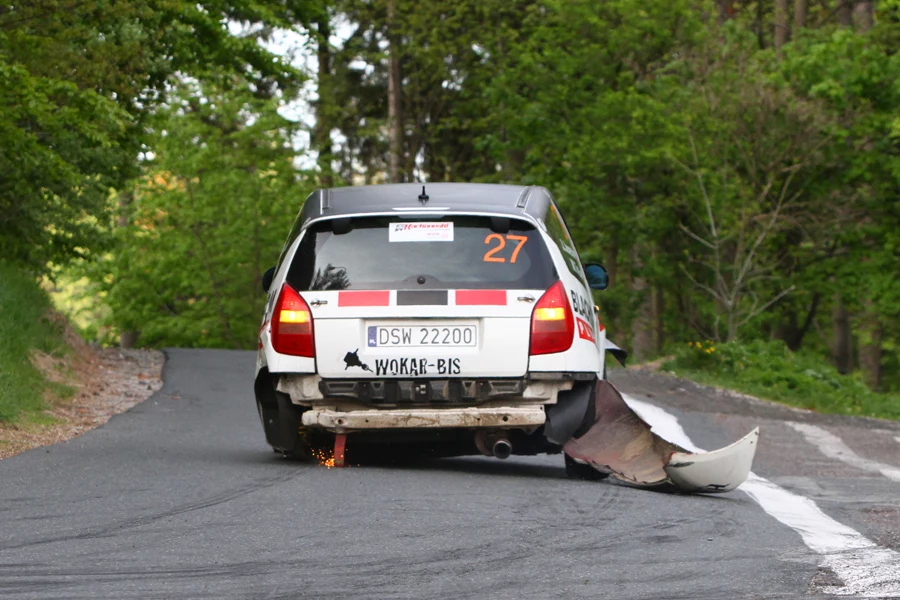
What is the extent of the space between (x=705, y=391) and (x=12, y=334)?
907 centimetres

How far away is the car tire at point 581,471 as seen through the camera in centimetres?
878

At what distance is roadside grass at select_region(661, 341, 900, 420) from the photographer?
63.0 ft

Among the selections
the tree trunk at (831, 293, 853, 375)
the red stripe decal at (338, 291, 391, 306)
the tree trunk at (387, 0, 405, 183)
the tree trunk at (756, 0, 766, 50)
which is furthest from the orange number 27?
the tree trunk at (756, 0, 766, 50)

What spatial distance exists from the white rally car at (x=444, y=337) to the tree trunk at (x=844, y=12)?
28.5m

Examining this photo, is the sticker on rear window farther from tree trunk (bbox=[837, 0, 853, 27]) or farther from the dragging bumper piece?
tree trunk (bbox=[837, 0, 853, 27])

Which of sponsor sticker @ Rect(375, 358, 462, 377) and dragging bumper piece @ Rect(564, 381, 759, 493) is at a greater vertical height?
sponsor sticker @ Rect(375, 358, 462, 377)

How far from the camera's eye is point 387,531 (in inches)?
249

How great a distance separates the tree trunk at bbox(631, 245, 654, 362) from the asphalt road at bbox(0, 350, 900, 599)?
2425cm

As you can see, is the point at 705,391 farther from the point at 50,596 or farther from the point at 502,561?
the point at 50,596

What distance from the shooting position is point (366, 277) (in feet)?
27.9

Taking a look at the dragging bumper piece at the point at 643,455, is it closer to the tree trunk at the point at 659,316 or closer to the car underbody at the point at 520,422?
the car underbody at the point at 520,422

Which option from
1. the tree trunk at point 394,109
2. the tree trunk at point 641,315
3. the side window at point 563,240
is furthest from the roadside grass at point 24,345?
the tree trunk at point 394,109

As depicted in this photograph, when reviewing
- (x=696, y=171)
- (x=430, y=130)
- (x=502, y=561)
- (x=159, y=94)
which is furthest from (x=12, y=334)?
(x=430, y=130)

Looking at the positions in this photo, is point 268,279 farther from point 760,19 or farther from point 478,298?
point 760,19
